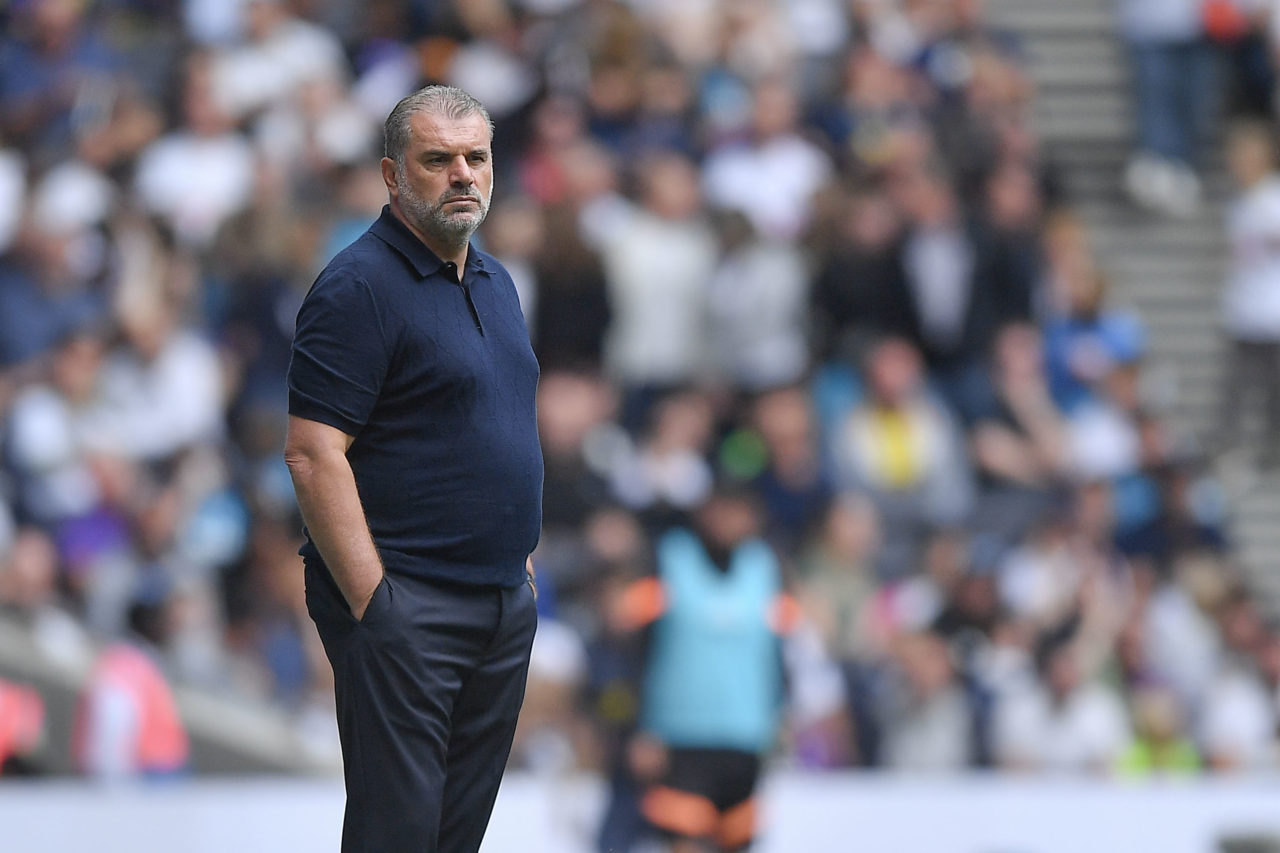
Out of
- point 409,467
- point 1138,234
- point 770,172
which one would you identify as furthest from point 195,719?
point 1138,234

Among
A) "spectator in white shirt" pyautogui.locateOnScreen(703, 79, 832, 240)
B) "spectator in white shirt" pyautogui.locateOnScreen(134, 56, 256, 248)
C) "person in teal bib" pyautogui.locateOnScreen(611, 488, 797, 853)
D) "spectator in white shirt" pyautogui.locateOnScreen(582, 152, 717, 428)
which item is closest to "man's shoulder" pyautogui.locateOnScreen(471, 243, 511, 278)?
"person in teal bib" pyautogui.locateOnScreen(611, 488, 797, 853)

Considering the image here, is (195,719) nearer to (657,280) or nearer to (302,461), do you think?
(657,280)

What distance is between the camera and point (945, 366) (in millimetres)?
11625

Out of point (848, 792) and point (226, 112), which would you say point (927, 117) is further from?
point (848, 792)

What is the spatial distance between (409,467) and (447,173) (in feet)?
1.87

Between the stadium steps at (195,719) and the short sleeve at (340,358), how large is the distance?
560cm

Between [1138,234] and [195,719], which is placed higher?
[1138,234]

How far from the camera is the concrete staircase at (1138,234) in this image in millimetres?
12914

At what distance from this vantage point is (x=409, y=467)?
4.22 m

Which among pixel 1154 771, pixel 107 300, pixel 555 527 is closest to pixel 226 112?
pixel 107 300

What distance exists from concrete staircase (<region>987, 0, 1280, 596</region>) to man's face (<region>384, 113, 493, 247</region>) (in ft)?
30.4

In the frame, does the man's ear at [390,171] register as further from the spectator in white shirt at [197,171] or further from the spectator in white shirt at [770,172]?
the spectator in white shirt at [770,172]

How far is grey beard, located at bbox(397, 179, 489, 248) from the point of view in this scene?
166 inches

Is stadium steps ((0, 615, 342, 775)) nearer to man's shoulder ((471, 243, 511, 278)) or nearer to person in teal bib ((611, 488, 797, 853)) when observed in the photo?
person in teal bib ((611, 488, 797, 853))
